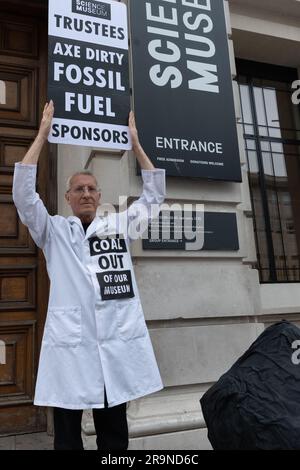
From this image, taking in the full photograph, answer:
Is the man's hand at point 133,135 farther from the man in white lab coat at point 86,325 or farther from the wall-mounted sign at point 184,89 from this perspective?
the wall-mounted sign at point 184,89

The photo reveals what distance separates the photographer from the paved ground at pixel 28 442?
365 cm

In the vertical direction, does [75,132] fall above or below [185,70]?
below

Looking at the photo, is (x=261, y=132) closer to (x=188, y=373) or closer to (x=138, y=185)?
(x=138, y=185)

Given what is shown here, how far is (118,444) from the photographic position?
2451mm

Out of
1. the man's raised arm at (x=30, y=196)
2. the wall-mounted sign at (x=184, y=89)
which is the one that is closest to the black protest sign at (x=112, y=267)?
the man's raised arm at (x=30, y=196)

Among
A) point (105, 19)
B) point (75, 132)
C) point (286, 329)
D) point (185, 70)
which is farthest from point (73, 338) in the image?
point (185, 70)

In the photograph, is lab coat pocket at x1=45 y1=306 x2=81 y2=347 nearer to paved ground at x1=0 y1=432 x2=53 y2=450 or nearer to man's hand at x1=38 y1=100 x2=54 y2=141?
man's hand at x1=38 y1=100 x2=54 y2=141

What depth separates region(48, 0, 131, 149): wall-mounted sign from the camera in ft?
9.60

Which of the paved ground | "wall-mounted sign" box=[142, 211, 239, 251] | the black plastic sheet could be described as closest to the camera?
the black plastic sheet

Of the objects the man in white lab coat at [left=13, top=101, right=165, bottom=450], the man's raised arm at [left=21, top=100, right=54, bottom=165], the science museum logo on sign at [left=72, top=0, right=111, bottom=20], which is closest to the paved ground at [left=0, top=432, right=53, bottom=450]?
the man in white lab coat at [left=13, top=101, right=165, bottom=450]

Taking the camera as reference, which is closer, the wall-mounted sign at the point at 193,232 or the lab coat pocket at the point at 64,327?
the lab coat pocket at the point at 64,327

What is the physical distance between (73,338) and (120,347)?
28 centimetres

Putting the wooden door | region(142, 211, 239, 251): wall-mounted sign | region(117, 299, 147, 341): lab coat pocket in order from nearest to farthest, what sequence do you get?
region(117, 299, 147, 341): lab coat pocket → region(142, 211, 239, 251): wall-mounted sign → the wooden door

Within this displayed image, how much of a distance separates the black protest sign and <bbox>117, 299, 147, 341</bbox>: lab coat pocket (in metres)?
0.05
